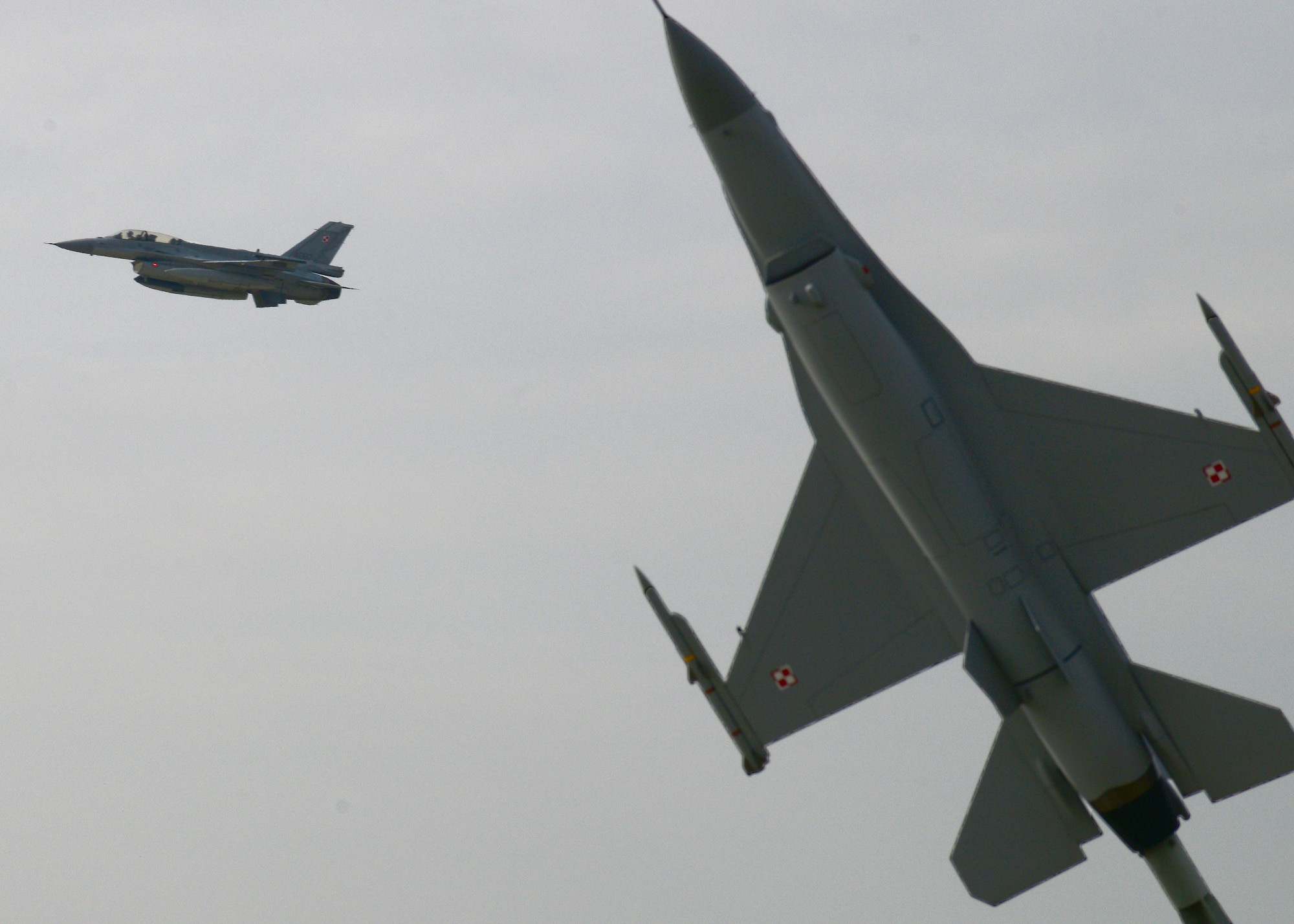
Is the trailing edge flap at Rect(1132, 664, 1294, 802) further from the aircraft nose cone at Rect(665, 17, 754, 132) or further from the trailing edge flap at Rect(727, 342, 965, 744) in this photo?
the aircraft nose cone at Rect(665, 17, 754, 132)

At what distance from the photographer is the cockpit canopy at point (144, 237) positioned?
4694cm

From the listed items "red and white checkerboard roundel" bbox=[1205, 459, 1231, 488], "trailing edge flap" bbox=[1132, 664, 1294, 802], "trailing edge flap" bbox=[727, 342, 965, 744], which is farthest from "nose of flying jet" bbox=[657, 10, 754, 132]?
"trailing edge flap" bbox=[1132, 664, 1294, 802]

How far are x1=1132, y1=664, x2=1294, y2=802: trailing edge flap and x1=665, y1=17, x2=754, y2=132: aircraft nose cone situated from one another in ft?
34.3

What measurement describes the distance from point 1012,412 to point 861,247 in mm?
3609

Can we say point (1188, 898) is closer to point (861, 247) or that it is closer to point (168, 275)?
point (861, 247)

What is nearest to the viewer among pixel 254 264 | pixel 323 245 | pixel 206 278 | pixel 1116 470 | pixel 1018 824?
pixel 1116 470

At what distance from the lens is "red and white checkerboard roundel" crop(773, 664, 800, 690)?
2611cm

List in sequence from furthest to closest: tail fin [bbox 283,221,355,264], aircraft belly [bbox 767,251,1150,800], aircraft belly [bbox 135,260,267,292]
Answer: tail fin [bbox 283,221,355,264] → aircraft belly [bbox 135,260,267,292] → aircraft belly [bbox 767,251,1150,800]

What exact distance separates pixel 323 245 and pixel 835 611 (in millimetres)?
31809

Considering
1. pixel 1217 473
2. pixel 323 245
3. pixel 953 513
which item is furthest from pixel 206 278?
pixel 1217 473

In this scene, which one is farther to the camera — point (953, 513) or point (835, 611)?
point (835, 611)

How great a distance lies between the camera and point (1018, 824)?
24.2 metres

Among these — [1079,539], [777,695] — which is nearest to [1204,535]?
[1079,539]

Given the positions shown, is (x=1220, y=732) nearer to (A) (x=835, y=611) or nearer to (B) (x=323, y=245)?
(A) (x=835, y=611)
